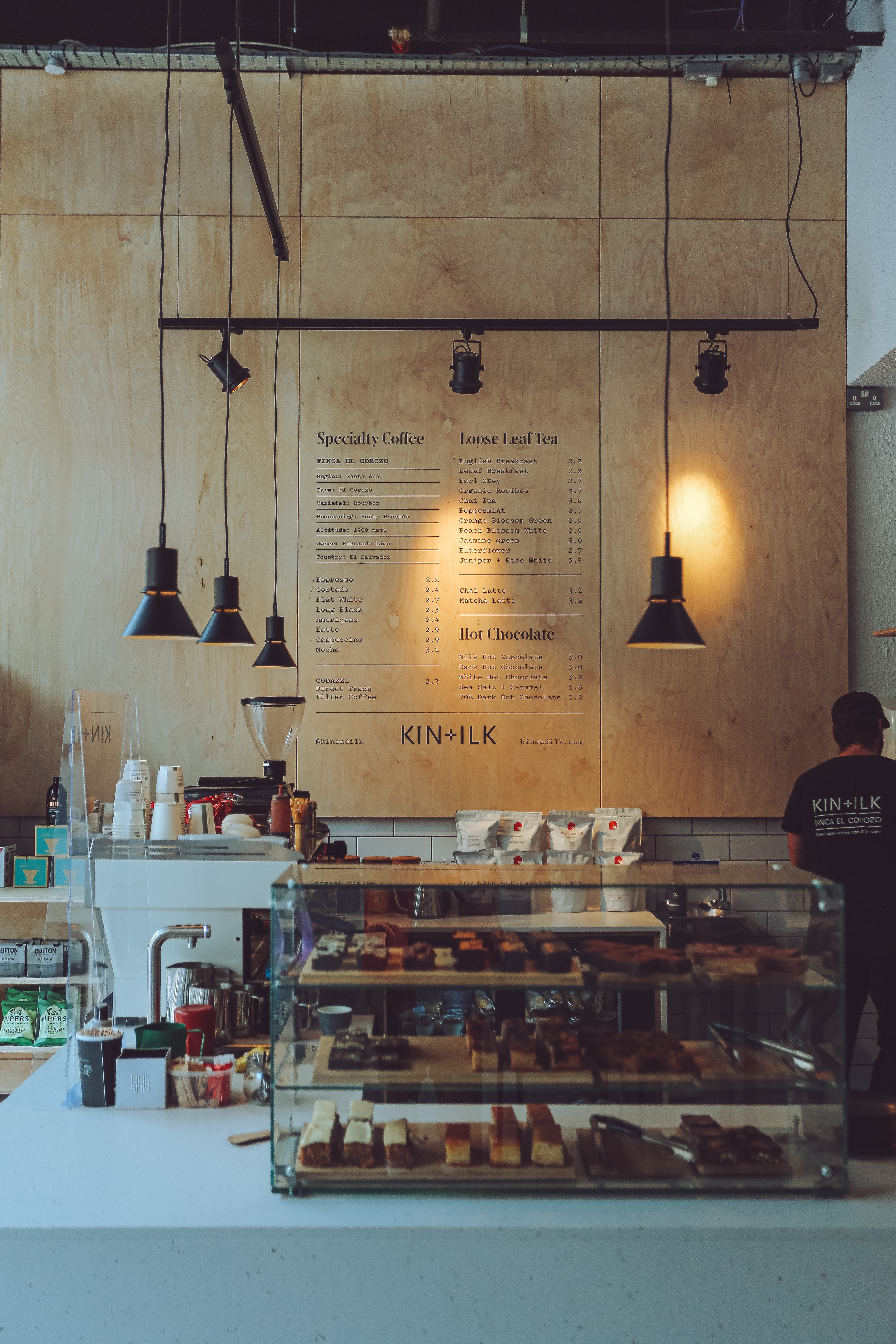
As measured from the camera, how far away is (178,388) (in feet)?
13.2

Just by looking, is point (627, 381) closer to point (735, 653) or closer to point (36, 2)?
point (735, 653)

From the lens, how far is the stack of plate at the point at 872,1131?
66.7 inches

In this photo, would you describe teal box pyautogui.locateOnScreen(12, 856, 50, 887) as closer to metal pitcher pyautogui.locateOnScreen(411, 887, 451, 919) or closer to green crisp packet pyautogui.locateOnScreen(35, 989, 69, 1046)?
green crisp packet pyautogui.locateOnScreen(35, 989, 69, 1046)

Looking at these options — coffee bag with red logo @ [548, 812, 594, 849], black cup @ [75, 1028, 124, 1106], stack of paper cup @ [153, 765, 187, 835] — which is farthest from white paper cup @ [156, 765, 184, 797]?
coffee bag with red logo @ [548, 812, 594, 849]

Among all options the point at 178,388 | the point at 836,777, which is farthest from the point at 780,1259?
the point at 178,388

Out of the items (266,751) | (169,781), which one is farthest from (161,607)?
(266,751)

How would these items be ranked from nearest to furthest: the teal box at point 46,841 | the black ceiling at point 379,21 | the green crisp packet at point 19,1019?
the green crisp packet at point 19,1019
the teal box at point 46,841
the black ceiling at point 379,21

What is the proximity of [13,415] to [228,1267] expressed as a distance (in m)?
3.52

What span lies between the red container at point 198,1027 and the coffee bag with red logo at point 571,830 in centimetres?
194

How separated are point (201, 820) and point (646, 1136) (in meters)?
1.48

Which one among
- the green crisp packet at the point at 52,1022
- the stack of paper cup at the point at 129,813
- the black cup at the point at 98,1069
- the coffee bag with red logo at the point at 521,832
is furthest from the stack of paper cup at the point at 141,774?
the coffee bag with red logo at the point at 521,832

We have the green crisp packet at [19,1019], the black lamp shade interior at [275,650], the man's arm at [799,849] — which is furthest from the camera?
the green crisp packet at [19,1019]

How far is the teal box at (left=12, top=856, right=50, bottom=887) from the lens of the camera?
3.66m

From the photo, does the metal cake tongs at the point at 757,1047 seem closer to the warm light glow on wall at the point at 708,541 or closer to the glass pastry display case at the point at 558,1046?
the glass pastry display case at the point at 558,1046
